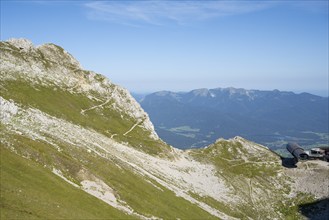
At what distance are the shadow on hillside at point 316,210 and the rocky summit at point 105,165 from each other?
35cm

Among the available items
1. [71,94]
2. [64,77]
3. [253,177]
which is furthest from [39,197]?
[64,77]

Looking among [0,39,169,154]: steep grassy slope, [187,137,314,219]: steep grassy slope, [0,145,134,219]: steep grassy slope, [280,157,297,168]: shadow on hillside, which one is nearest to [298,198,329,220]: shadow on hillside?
[187,137,314,219]: steep grassy slope

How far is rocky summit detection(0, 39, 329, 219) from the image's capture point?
62375 millimetres

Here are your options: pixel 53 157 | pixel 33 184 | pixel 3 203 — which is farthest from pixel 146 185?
pixel 3 203

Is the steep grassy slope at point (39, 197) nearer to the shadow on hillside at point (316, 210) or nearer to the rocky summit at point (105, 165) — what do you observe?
the rocky summit at point (105, 165)

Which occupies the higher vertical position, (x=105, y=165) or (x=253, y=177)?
(x=105, y=165)

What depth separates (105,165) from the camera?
87.9 m

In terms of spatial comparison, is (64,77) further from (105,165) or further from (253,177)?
(253,177)

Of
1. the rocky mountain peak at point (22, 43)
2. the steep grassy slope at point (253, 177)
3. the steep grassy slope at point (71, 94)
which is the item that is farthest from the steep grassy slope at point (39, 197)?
the rocky mountain peak at point (22, 43)

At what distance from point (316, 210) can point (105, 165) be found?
8125cm

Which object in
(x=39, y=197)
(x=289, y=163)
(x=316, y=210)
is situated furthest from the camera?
(x=289, y=163)

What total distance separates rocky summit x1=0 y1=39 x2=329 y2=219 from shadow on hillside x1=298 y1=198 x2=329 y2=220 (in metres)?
0.35

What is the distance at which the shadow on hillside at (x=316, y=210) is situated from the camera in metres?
121

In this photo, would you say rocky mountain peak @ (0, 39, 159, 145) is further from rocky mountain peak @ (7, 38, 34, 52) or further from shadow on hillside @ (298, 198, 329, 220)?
shadow on hillside @ (298, 198, 329, 220)
